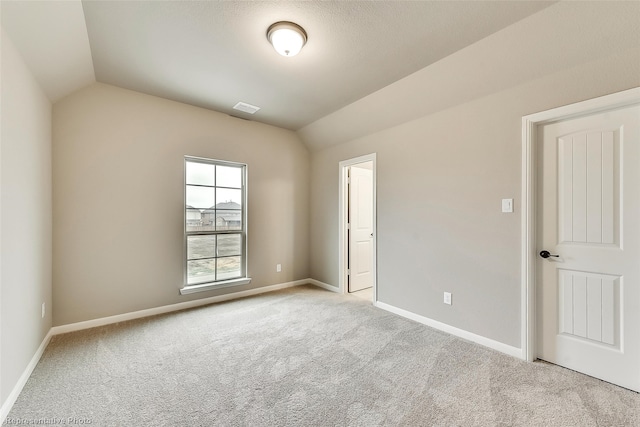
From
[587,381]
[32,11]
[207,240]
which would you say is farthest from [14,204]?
[587,381]

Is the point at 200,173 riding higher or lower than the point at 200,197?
higher

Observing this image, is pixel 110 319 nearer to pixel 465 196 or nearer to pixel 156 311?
pixel 156 311

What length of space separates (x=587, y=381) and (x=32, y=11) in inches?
178

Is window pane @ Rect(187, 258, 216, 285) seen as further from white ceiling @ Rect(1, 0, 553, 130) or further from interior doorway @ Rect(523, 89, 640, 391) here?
interior doorway @ Rect(523, 89, 640, 391)

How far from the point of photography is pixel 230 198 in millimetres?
3977

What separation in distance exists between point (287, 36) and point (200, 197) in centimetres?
245

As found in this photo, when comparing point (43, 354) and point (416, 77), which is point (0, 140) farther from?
point (416, 77)

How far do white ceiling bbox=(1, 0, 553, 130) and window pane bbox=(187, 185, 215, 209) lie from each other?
4.05ft

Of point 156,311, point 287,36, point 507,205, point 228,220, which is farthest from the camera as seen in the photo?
point 228,220

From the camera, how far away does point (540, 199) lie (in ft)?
7.52

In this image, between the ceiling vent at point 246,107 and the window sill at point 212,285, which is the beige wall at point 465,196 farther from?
the window sill at point 212,285

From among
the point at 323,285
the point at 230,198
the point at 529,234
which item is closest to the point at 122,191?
the point at 230,198

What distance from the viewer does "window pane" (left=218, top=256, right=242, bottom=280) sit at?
388 centimetres

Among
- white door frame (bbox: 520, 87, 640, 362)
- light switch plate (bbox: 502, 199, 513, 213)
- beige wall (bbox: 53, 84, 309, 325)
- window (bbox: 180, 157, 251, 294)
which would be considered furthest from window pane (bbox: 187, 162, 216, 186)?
white door frame (bbox: 520, 87, 640, 362)
